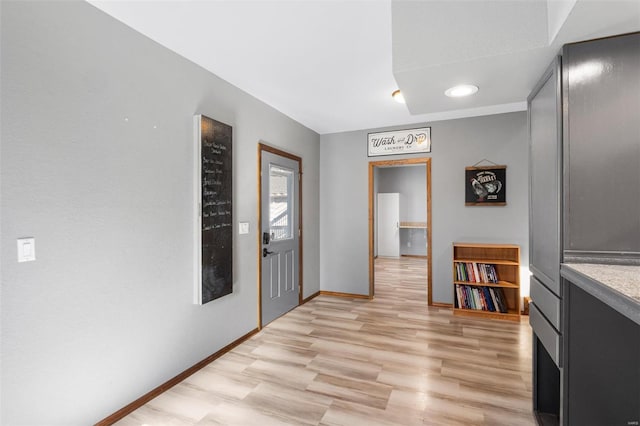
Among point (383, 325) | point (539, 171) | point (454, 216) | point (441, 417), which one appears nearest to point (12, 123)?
point (539, 171)

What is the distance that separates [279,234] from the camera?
4.02 meters

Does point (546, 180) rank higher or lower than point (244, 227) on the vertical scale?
higher

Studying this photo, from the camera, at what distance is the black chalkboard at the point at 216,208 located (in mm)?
2633

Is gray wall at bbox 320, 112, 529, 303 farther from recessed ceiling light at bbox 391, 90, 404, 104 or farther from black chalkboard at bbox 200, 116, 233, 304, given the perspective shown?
black chalkboard at bbox 200, 116, 233, 304

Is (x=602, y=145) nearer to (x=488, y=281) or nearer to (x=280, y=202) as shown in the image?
(x=488, y=281)

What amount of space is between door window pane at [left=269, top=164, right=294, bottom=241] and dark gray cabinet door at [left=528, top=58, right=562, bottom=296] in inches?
106

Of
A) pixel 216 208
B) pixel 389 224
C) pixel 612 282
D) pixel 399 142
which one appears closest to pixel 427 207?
pixel 399 142

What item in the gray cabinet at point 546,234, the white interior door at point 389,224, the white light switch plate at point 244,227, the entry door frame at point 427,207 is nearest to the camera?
the gray cabinet at point 546,234

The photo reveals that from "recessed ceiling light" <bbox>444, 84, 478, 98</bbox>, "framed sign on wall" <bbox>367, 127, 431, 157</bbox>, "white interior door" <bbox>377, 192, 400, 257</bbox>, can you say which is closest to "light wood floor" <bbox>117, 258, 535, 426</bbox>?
"recessed ceiling light" <bbox>444, 84, 478, 98</bbox>

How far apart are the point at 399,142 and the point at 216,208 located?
292cm

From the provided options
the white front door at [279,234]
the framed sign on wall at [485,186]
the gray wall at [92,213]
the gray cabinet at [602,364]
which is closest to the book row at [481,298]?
the framed sign on wall at [485,186]

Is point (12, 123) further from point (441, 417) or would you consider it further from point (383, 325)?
point (383, 325)

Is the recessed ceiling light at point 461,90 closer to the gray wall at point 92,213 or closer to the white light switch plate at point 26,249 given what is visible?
the gray wall at point 92,213

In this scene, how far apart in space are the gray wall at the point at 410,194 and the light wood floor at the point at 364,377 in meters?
4.85
